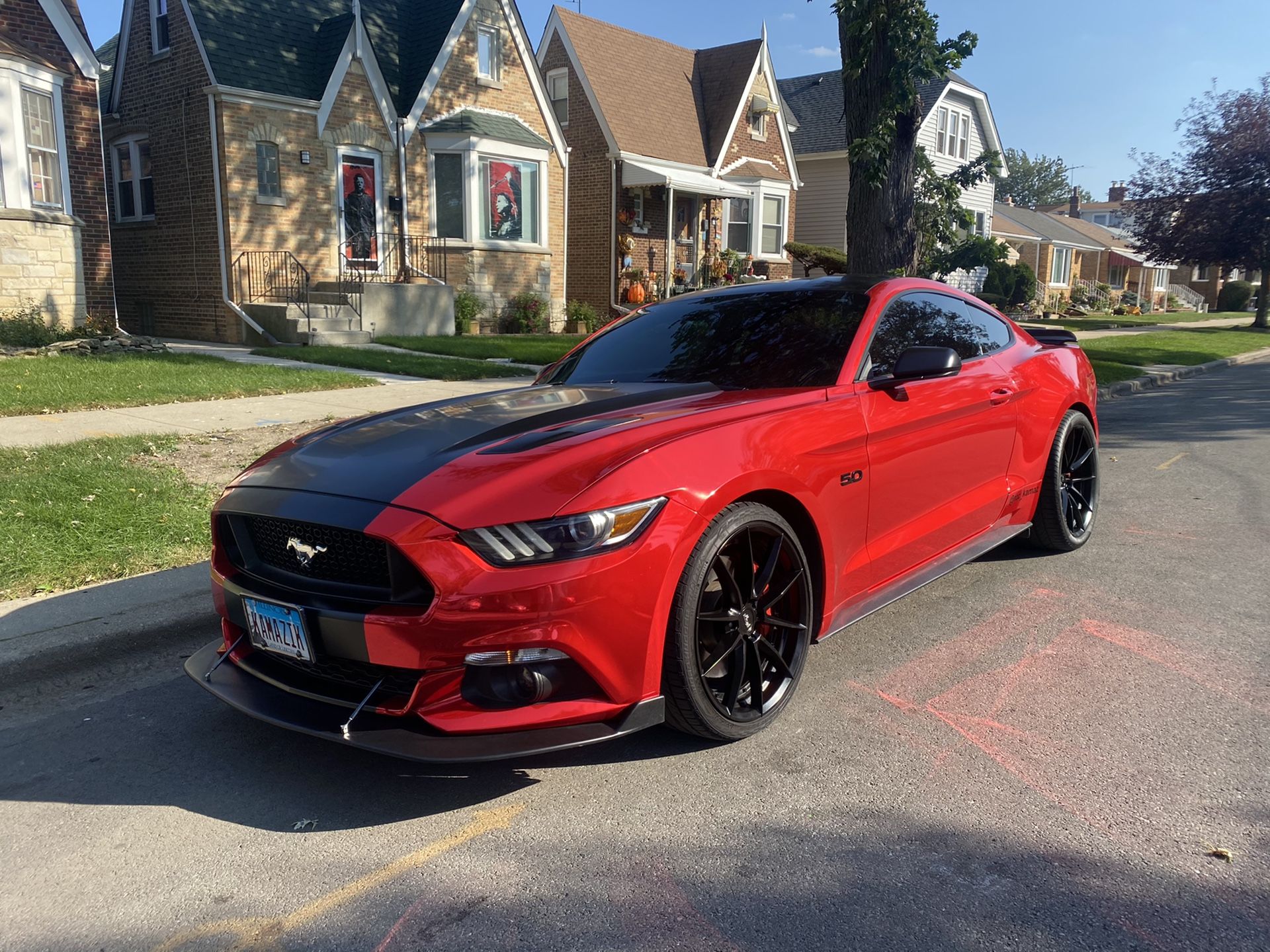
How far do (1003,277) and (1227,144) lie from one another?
7575mm

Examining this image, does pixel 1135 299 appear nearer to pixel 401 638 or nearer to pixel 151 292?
pixel 151 292

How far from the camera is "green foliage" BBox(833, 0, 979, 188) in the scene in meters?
10.7

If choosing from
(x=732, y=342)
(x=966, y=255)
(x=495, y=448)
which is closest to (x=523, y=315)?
(x=966, y=255)

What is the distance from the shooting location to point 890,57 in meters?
11.1

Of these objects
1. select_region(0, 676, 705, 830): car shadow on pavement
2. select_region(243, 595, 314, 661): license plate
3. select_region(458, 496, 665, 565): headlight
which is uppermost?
select_region(458, 496, 665, 565): headlight

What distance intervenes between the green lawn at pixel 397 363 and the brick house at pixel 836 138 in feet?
72.8

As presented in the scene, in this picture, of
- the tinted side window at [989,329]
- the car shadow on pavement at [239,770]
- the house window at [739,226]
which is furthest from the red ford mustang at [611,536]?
the house window at [739,226]

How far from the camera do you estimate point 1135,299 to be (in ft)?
168

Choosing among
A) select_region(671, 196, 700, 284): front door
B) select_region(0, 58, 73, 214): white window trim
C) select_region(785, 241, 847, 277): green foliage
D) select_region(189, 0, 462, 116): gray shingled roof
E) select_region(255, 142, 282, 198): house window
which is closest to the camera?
select_region(0, 58, 73, 214): white window trim

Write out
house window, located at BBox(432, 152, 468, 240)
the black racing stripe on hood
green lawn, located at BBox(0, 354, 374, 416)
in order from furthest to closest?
house window, located at BBox(432, 152, 468, 240) < green lawn, located at BBox(0, 354, 374, 416) < the black racing stripe on hood

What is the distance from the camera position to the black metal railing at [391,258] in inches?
760

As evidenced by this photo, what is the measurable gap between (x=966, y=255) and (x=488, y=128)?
51.0ft

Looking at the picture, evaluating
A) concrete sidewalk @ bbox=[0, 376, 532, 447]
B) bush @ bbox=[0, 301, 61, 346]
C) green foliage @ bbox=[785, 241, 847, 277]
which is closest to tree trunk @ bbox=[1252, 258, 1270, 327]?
green foliage @ bbox=[785, 241, 847, 277]

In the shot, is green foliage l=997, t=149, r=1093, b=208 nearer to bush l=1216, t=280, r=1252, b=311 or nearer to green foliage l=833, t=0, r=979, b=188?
bush l=1216, t=280, r=1252, b=311
